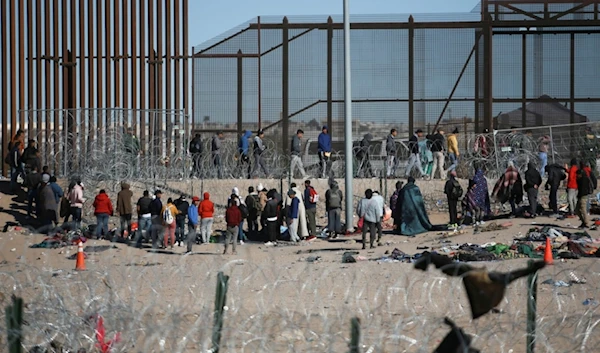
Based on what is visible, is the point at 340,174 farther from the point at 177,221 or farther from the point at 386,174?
the point at 177,221

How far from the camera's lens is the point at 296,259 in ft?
59.3

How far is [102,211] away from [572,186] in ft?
27.9

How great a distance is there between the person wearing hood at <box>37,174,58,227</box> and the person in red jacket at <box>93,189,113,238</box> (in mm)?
1414

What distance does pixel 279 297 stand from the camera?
12609 millimetres

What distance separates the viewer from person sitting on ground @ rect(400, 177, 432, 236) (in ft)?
69.6

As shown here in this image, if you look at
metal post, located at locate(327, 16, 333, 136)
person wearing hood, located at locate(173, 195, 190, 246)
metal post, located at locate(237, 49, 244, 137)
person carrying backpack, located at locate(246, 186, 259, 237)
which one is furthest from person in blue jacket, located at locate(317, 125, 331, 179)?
person wearing hood, located at locate(173, 195, 190, 246)

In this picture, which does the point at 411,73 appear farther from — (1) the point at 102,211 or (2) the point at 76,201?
(1) the point at 102,211

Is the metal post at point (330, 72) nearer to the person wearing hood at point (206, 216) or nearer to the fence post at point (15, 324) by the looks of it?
the person wearing hood at point (206, 216)

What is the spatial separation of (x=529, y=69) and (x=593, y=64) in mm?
1758

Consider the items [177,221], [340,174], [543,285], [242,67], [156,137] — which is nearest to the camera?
[543,285]

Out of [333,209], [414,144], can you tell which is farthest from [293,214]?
[414,144]

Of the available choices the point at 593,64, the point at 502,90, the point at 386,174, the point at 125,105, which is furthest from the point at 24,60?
the point at 593,64

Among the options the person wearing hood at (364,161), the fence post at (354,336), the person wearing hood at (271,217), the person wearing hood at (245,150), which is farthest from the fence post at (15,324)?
the person wearing hood at (364,161)

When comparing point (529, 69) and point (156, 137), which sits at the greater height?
point (529, 69)
